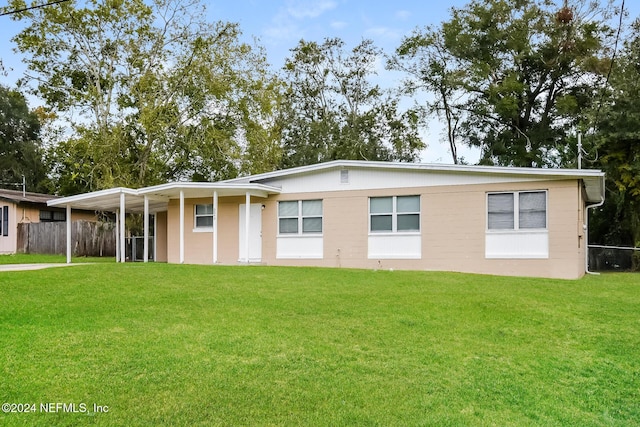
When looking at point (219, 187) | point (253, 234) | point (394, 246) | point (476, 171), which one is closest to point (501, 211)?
point (476, 171)

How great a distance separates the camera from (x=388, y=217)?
16.1m

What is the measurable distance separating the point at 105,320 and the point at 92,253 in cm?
2077

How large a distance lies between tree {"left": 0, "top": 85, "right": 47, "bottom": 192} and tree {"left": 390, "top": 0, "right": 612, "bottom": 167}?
27889mm

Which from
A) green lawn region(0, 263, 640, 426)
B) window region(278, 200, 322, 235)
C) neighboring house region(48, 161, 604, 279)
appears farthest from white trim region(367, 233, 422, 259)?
green lawn region(0, 263, 640, 426)

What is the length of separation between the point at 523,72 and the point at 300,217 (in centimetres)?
1813

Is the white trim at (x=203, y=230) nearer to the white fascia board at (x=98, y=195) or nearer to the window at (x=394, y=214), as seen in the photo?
the white fascia board at (x=98, y=195)

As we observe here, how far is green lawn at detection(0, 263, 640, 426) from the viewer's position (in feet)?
15.1

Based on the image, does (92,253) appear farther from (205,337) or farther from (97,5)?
(205,337)

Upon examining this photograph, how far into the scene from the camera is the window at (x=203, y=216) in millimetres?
18406

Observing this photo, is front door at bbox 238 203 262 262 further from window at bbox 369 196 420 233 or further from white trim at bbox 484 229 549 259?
white trim at bbox 484 229 549 259

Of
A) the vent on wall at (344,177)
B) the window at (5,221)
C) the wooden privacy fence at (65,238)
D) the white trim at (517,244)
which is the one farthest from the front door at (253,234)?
the window at (5,221)

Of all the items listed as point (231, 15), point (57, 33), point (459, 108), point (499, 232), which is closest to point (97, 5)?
point (57, 33)

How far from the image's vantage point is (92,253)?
86.4ft

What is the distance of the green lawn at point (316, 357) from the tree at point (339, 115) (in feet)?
79.9
